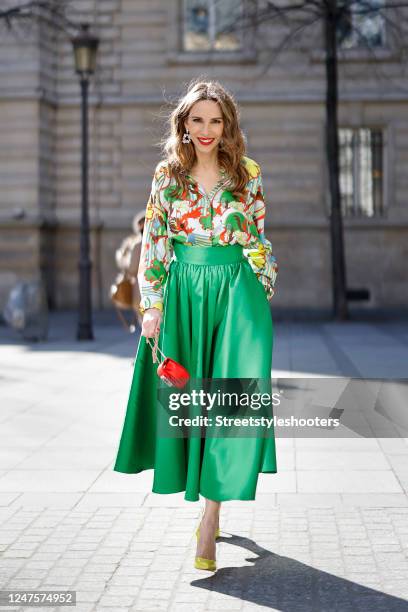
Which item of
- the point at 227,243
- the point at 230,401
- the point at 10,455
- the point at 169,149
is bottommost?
the point at 10,455

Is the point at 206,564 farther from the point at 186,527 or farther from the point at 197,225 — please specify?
the point at 197,225

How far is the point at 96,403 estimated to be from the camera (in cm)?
927

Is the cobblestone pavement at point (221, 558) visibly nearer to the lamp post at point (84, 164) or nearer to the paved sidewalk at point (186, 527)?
the paved sidewalk at point (186, 527)

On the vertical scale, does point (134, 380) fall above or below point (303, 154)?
below

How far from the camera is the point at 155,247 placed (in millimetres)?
4656

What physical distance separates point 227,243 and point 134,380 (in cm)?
70

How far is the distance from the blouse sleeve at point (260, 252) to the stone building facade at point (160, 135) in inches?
783

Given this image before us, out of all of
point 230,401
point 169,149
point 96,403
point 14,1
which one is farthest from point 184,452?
point 14,1

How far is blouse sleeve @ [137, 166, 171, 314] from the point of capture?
464cm

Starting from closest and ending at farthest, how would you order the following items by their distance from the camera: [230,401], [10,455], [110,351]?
1. [230,401]
2. [10,455]
3. [110,351]

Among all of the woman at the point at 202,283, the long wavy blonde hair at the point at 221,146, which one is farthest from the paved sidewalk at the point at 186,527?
the long wavy blonde hair at the point at 221,146

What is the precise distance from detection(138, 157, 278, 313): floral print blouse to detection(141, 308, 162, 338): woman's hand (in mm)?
30

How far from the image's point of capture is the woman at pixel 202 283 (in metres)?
4.50

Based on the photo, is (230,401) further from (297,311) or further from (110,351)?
(297,311)
